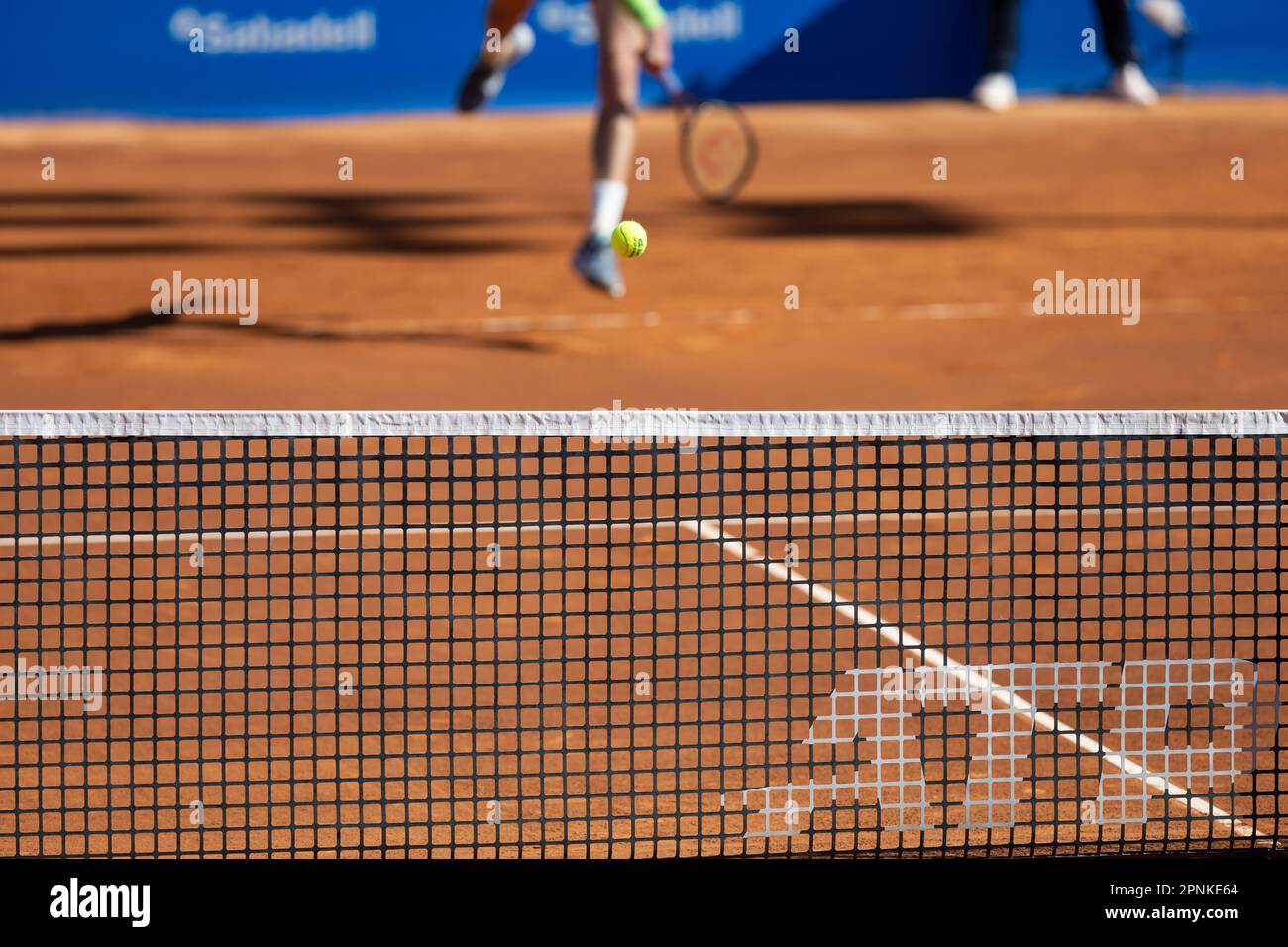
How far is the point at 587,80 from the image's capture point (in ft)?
63.5

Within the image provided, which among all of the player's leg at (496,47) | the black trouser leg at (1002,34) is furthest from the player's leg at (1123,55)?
the player's leg at (496,47)

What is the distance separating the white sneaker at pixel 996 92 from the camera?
2019 cm

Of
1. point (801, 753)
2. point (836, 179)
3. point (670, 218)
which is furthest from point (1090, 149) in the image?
point (801, 753)

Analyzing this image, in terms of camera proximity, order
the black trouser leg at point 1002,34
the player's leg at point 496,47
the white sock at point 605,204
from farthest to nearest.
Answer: the black trouser leg at point 1002,34 < the player's leg at point 496,47 < the white sock at point 605,204

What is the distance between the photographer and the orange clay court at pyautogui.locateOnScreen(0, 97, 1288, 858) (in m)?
4.55

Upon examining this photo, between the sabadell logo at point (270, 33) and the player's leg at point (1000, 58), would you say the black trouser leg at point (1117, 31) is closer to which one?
the player's leg at point (1000, 58)

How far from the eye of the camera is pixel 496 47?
17297 millimetres

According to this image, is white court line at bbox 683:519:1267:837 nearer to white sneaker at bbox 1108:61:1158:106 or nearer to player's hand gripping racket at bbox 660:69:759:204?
player's hand gripping racket at bbox 660:69:759:204

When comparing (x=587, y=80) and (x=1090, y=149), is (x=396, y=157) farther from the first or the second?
(x=1090, y=149)

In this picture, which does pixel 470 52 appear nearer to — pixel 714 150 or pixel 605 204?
pixel 714 150

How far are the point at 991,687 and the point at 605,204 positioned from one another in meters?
8.30

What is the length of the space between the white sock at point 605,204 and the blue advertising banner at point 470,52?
665cm

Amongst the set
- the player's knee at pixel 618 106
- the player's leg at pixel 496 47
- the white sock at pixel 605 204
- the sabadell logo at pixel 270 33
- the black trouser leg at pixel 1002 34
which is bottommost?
the white sock at pixel 605 204
